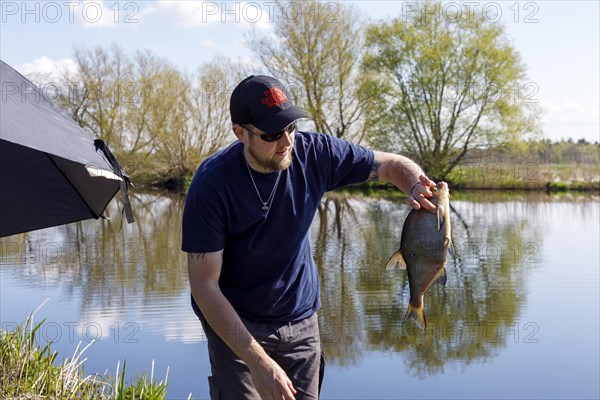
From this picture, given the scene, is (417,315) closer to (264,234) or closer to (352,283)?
(264,234)

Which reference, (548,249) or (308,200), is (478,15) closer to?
(548,249)

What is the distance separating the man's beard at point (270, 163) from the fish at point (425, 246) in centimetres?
59

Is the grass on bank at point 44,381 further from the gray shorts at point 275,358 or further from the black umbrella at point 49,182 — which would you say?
the gray shorts at point 275,358

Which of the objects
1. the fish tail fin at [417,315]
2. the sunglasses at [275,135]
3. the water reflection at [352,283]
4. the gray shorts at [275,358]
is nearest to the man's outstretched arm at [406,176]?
the fish tail fin at [417,315]

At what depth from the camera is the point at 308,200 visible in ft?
11.1

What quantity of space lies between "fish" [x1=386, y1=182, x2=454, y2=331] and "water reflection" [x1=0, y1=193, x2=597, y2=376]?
15.7 feet

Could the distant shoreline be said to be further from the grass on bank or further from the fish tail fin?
the fish tail fin

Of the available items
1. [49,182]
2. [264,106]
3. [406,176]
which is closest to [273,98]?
[264,106]

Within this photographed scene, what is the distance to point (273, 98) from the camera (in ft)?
10.4

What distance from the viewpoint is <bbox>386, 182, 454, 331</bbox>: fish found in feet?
10.4

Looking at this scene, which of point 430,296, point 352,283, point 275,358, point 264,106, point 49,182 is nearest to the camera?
point 264,106

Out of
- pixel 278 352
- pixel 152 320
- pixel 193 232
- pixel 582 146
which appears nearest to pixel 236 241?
pixel 193 232

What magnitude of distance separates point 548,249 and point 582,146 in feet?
93.9

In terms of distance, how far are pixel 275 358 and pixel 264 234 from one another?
608 millimetres
